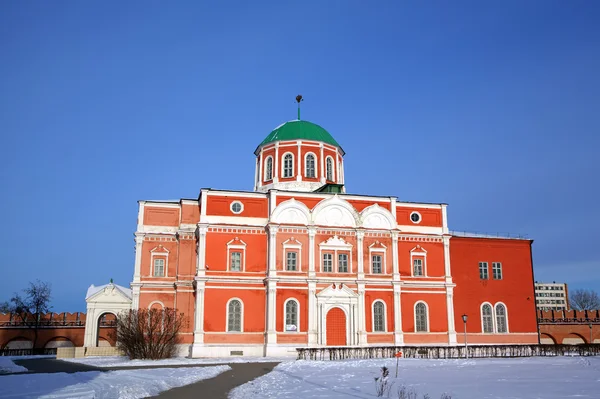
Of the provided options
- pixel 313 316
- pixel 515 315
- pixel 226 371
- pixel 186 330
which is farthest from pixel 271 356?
pixel 515 315

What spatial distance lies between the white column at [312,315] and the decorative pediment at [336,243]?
2.75 meters

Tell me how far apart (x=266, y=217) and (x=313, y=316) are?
7125mm

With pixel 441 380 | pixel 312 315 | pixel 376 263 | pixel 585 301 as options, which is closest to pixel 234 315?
pixel 312 315

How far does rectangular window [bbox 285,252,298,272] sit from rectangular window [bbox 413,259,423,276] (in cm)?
859

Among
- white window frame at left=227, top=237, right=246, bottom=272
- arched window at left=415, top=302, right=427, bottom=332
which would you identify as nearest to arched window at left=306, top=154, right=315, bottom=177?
white window frame at left=227, top=237, right=246, bottom=272

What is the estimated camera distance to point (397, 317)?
37344 mm

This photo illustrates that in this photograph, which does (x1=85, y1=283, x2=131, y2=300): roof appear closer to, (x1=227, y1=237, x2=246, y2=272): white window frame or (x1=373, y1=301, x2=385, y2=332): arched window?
(x1=227, y1=237, x2=246, y2=272): white window frame

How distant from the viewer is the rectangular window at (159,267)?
1489 inches

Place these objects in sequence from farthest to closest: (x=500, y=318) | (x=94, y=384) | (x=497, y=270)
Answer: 1. (x=497, y=270)
2. (x=500, y=318)
3. (x=94, y=384)

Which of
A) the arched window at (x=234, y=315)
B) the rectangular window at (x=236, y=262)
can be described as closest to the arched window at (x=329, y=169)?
the rectangular window at (x=236, y=262)

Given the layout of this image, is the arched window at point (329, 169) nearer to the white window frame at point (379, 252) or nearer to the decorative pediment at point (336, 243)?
the decorative pediment at point (336, 243)

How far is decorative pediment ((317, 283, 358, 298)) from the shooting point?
119ft

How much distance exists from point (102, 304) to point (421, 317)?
22.5m

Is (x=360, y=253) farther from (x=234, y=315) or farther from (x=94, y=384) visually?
(x=94, y=384)
